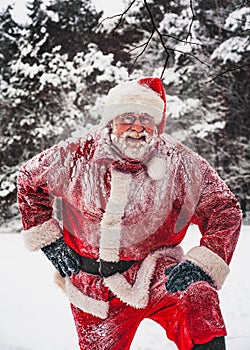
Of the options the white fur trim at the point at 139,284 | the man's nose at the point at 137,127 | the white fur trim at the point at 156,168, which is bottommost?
the white fur trim at the point at 139,284

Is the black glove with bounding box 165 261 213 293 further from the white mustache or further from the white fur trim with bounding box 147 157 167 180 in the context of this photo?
the white mustache

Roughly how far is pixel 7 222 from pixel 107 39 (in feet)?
12.8

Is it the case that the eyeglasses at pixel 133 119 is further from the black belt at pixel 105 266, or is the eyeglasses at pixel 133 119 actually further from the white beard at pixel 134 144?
the black belt at pixel 105 266

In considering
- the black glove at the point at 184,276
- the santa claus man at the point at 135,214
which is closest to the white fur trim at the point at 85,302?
the santa claus man at the point at 135,214

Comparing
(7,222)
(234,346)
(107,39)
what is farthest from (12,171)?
(234,346)

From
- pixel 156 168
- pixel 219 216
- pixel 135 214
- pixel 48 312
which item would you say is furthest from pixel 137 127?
pixel 48 312

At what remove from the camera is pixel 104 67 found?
8.67 meters

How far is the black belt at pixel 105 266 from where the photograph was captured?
6.11 feet

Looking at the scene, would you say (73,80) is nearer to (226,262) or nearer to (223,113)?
(223,113)

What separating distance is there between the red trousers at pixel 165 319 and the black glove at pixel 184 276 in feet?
0.07

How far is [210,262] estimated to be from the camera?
5.76 feet

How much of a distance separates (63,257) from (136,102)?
62cm

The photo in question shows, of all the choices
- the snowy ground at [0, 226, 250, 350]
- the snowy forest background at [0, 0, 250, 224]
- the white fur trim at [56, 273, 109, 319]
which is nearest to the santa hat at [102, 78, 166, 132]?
the white fur trim at [56, 273, 109, 319]

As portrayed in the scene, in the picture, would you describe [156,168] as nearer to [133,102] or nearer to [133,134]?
[133,134]
